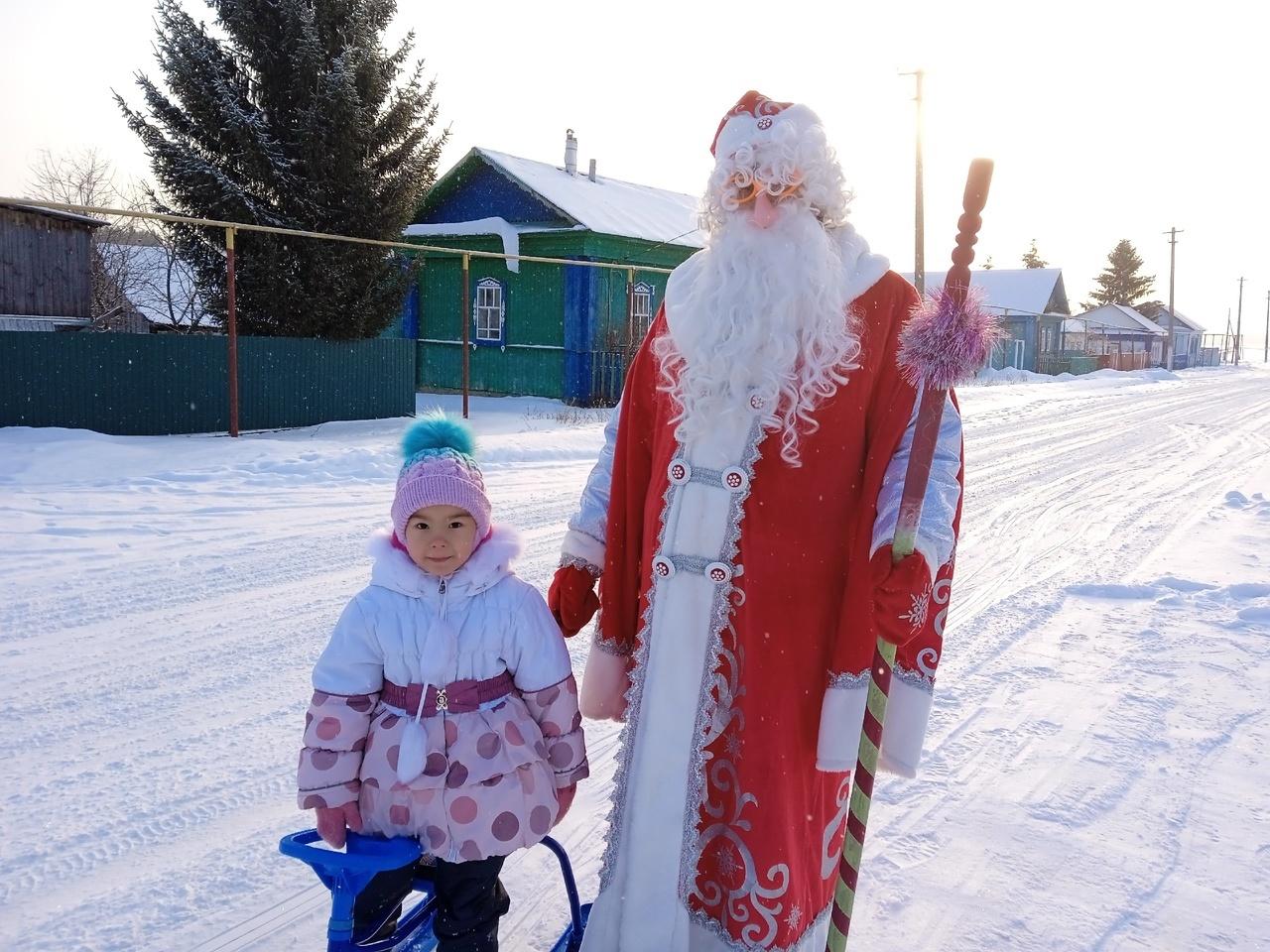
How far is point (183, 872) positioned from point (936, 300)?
245cm

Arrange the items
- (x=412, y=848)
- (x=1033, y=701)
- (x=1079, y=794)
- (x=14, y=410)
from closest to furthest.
A: (x=412, y=848) → (x=1079, y=794) → (x=1033, y=701) → (x=14, y=410)

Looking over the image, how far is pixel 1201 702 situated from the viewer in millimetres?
4066

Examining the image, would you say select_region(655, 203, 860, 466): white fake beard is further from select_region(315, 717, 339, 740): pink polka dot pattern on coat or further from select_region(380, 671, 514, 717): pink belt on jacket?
select_region(315, 717, 339, 740): pink polka dot pattern on coat


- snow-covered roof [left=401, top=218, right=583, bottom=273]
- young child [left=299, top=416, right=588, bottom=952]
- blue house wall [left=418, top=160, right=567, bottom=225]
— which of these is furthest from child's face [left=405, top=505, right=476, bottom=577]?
blue house wall [left=418, top=160, right=567, bottom=225]

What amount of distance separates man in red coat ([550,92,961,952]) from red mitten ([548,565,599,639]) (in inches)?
9.8

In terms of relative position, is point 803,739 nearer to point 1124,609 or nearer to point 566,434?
point 1124,609

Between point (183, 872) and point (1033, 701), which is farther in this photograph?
point (1033, 701)

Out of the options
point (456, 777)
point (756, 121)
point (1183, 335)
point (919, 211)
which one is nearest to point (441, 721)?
point (456, 777)

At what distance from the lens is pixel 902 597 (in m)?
1.91

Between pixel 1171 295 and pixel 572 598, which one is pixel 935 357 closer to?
pixel 572 598

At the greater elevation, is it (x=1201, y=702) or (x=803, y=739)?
(x=803, y=739)

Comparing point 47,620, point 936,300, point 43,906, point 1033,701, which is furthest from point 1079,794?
point 47,620

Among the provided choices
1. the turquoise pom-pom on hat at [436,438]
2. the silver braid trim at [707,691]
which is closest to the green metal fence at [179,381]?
the turquoise pom-pom on hat at [436,438]

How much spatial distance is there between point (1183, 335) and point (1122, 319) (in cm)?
742
